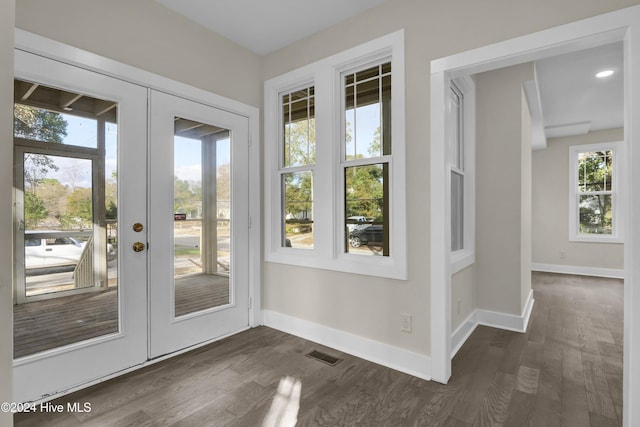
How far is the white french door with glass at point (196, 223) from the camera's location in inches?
101

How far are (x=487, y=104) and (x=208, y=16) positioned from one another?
2.88 metres

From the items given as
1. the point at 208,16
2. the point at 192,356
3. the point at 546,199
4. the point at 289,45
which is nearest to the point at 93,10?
the point at 208,16

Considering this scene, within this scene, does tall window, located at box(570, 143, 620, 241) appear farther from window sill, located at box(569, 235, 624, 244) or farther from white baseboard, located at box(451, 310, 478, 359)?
white baseboard, located at box(451, 310, 478, 359)

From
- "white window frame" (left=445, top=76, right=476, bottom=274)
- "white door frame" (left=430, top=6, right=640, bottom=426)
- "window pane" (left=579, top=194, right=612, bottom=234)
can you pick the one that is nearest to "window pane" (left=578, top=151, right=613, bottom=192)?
"window pane" (left=579, top=194, right=612, bottom=234)

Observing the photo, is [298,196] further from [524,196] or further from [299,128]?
[524,196]

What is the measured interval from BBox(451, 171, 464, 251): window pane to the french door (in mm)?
2146

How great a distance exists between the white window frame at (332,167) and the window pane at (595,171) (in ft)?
19.5

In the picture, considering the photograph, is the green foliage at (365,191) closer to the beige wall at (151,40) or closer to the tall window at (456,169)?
the tall window at (456,169)

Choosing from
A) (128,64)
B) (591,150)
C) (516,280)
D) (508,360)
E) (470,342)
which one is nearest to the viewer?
(128,64)

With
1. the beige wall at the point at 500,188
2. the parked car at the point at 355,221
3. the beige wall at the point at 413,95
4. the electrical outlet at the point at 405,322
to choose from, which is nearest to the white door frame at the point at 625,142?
the beige wall at the point at 413,95

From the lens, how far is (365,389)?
217 centimetres

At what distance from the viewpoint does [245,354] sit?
2686 millimetres

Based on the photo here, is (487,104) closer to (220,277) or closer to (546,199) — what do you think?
(220,277)

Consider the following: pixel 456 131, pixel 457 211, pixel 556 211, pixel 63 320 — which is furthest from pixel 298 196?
pixel 556 211
